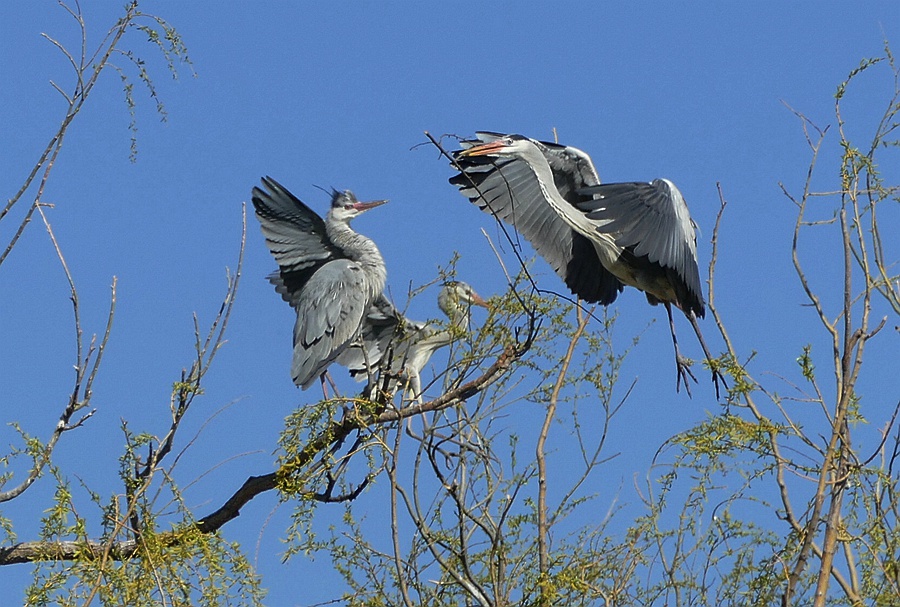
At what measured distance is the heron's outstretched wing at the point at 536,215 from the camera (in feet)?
19.3

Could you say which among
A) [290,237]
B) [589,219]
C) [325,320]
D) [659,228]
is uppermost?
[290,237]

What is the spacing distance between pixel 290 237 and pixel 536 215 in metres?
1.29

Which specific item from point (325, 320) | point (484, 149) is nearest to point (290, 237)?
point (325, 320)

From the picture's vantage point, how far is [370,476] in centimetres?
411

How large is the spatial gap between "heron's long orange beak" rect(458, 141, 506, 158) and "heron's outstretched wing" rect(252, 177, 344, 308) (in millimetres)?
901

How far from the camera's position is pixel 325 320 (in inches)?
239

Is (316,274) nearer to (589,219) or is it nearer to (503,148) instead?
(503,148)

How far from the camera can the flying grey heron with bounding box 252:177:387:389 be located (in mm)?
6086

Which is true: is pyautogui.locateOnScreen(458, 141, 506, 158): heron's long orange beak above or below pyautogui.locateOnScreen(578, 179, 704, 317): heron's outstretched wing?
above

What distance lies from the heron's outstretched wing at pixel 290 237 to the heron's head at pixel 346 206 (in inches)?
18.3

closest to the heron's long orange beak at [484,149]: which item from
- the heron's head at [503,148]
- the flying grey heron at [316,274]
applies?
the heron's head at [503,148]

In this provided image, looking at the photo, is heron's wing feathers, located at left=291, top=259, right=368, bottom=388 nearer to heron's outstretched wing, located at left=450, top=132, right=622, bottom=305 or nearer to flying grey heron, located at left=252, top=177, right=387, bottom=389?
flying grey heron, located at left=252, top=177, right=387, bottom=389

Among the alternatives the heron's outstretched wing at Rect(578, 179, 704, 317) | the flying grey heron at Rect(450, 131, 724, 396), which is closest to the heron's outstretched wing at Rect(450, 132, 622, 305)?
the flying grey heron at Rect(450, 131, 724, 396)

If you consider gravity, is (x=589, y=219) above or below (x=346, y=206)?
below
